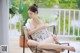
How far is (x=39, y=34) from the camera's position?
3158mm

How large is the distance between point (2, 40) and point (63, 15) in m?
1.11

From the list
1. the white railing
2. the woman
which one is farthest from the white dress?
the white railing

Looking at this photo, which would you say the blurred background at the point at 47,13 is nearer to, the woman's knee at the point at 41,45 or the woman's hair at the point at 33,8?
the woman's hair at the point at 33,8

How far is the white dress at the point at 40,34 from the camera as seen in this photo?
124 inches

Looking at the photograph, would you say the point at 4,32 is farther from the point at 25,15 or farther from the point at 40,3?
the point at 40,3

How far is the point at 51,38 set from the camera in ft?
10.4

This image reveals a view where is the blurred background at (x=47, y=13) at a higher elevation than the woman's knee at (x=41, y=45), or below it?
higher

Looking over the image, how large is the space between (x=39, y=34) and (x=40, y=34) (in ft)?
0.05

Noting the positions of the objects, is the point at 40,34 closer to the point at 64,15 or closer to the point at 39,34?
the point at 39,34

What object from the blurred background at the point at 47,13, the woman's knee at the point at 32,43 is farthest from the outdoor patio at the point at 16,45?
the woman's knee at the point at 32,43

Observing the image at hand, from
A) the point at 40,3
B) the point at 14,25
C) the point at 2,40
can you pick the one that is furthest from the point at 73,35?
the point at 2,40

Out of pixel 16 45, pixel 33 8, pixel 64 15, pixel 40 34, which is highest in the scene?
pixel 33 8

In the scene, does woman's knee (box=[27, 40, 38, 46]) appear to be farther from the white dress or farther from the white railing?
the white railing

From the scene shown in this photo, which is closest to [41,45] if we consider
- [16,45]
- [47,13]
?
[16,45]
